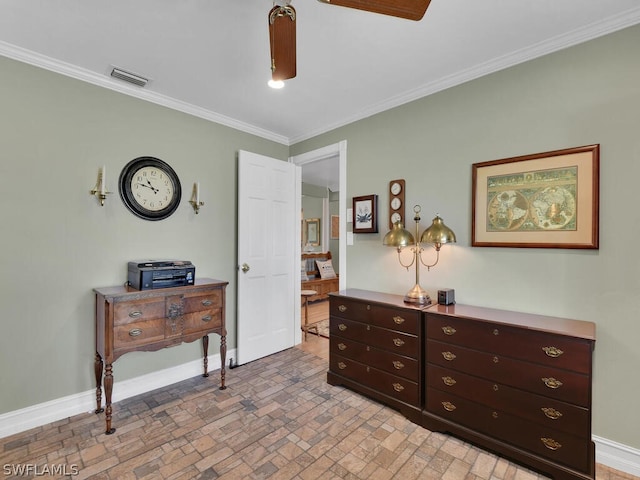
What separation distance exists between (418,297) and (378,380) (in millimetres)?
727

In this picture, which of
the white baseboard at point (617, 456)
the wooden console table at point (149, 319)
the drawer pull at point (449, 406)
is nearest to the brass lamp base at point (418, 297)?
the drawer pull at point (449, 406)

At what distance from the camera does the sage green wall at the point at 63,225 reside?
2.12m

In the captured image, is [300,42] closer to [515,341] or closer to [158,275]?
[158,275]

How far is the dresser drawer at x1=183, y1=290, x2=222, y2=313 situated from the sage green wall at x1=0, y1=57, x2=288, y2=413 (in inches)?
22.6

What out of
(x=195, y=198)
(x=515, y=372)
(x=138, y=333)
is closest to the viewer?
(x=515, y=372)

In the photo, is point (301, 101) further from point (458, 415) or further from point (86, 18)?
point (458, 415)

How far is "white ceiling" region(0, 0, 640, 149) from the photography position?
5.68ft

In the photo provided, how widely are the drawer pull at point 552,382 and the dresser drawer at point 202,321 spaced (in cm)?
231

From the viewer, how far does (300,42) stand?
2.01 meters

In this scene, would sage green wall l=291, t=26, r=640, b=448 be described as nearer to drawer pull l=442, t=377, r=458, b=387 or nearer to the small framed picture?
the small framed picture

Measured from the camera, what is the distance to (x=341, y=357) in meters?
2.70

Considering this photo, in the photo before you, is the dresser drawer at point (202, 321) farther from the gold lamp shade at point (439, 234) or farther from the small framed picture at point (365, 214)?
the gold lamp shade at point (439, 234)

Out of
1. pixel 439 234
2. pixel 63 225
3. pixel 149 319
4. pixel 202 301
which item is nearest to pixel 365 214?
pixel 439 234

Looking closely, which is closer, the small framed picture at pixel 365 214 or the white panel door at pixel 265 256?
the small framed picture at pixel 365 214
